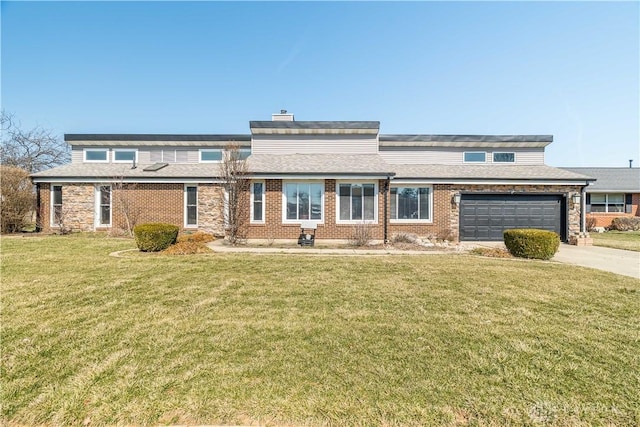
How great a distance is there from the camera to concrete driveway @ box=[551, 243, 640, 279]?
844 centimetres

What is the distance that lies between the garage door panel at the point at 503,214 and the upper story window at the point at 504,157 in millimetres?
4286

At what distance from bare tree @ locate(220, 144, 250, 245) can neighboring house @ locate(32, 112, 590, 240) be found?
1.27ft

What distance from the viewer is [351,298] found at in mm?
5469

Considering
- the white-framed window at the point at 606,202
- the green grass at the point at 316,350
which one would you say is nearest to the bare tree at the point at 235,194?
the green grass at the point at 316,350

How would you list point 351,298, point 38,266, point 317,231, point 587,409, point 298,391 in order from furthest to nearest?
point 317,231
point 38,266
point 351,298
point 298,391
point 587,409

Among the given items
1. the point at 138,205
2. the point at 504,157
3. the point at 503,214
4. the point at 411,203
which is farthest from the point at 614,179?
the point at 138,205

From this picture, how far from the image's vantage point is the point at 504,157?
18562 mm

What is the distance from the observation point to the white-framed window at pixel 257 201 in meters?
13.2

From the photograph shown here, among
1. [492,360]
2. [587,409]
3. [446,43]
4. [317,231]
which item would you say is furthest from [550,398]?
[446,43]

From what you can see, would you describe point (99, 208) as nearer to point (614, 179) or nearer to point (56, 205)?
point (56, 205)

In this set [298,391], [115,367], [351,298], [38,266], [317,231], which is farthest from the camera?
Result: [317,231]

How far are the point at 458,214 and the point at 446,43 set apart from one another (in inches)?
327

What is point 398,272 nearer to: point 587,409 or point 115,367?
point 587,409

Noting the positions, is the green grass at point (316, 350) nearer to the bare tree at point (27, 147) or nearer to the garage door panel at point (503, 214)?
the garage door panel at point (503, 214)
